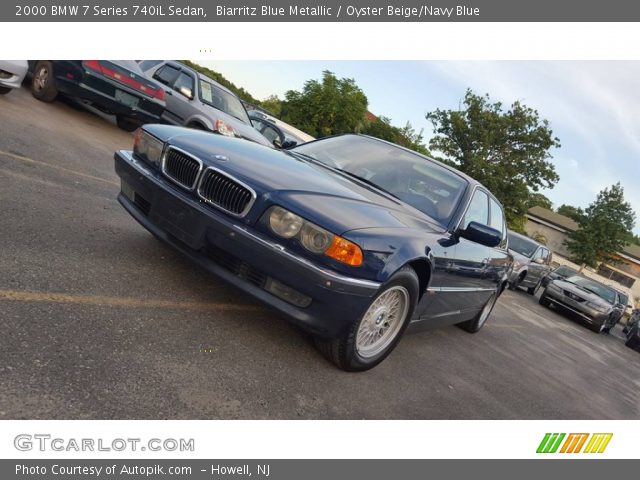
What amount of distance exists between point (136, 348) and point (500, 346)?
16.2ft

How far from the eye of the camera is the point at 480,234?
3.84 m

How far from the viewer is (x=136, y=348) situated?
8.48 feet

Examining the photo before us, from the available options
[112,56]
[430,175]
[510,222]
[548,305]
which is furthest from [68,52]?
[510,222]

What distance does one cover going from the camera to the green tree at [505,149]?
39.2 m

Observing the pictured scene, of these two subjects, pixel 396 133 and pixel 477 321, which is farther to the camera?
pixel 396 133

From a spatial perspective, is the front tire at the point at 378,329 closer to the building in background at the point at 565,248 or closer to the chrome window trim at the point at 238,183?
the chrome window trim at the point at 238,183

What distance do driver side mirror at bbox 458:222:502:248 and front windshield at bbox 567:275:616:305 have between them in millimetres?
11724

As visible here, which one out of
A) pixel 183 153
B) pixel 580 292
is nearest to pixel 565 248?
pixel 580 292

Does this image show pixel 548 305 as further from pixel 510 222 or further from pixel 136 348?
pixel 510 222

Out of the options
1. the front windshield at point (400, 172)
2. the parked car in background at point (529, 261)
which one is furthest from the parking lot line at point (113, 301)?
the parked car in background at point (529, 261)

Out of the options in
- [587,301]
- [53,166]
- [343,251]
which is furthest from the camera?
[587,301]

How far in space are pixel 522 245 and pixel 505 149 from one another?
27681 mm

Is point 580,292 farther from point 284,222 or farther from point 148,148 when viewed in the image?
point 148,148

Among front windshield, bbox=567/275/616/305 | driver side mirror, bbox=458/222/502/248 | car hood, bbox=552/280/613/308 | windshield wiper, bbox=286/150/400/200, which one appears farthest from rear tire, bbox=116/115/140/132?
front windshield, bbox=567/275/616/305
